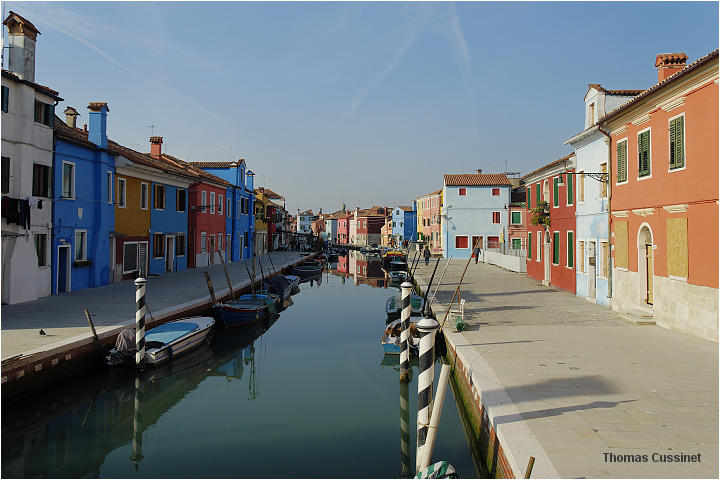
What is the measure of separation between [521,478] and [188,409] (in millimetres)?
7505

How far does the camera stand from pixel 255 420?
940 centimetres

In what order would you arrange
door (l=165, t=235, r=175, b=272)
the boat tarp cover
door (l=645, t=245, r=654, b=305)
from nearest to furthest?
the boat tarp cover, door (l=645, t=245, r=654, b=305), door (l=165, t=235, r=175, b=272)

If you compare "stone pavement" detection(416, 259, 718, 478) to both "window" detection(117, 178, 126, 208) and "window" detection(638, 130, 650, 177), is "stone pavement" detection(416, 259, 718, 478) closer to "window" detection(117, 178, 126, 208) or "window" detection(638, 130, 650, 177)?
"window" detection(638, 130, 650, 177)

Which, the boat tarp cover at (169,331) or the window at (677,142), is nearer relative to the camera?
the window at (677,142)

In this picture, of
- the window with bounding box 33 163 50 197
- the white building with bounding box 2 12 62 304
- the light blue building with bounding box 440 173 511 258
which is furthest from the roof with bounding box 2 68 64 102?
the light blue building with bounding box 440 173 511 258

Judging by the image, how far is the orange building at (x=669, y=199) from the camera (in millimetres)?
10992

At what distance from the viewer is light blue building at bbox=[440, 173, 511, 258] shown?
47719 mm

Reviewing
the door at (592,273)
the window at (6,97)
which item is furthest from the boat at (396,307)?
the window at (6,97)

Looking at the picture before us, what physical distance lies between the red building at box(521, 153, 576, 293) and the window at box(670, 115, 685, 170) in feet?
18.6

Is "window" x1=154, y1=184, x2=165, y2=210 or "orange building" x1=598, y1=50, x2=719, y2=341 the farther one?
"window" x1=154, y1=184, x2=165, y2=210

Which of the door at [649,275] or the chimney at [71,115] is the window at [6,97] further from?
the door at [649,275]

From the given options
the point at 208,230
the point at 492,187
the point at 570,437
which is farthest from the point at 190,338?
the point at 492,187

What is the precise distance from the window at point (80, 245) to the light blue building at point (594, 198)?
1949cm

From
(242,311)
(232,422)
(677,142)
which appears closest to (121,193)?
(242,311)
